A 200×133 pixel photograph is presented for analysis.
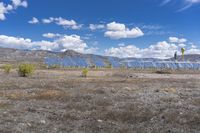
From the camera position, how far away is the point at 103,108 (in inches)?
1078

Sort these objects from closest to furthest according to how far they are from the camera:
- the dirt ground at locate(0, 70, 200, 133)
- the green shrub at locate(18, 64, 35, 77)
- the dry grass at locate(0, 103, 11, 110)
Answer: the dirt ground at locate(0, 70, 200, 133)
the dry grass at locate(0, 103, 11, 110)
the green shrub at locate(18, 64, 35, 77)

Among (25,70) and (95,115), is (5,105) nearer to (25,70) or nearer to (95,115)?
(95,115)

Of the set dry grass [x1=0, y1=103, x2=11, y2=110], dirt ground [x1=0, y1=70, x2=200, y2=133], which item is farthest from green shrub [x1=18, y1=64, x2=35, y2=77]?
dry grass [x1=0, y1=103, x2=11, y2=110]

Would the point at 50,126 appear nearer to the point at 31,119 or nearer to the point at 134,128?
the point at 31,119

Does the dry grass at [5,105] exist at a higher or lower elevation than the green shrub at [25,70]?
lower

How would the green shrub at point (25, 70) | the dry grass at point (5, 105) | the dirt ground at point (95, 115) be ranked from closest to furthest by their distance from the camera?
the dirt ground at point (95, 115)
the dry grass at point (5, 105)
the green shrub at point (25, 70)

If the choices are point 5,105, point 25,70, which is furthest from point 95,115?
point 25,70

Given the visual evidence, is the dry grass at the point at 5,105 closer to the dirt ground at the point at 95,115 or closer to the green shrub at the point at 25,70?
the dirt ground at the point at 95,115

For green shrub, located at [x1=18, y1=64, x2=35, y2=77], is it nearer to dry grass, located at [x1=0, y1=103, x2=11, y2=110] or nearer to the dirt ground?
the dirt ground

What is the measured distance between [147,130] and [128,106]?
9.12 meters

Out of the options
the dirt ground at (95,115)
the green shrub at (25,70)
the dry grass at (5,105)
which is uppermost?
the green shrub at (25,70)

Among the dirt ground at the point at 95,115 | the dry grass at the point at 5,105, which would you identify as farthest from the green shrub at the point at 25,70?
the dry grass at the point at 5,105

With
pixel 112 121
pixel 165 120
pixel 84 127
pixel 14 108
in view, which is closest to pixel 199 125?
pixel 165 120

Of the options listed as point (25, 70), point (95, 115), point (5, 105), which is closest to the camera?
point (95, 115)
